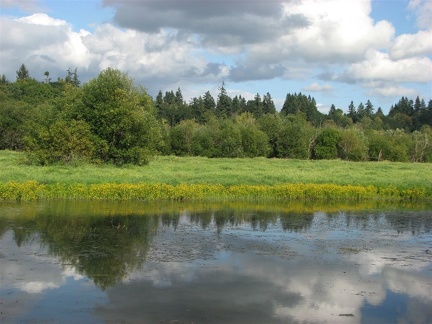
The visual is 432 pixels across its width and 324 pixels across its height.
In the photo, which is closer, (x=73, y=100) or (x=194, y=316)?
(x=194, y=316)

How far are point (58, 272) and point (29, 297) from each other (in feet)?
7.83

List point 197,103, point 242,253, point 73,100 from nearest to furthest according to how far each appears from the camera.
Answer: point 242,253, point 73,100, point 197,103

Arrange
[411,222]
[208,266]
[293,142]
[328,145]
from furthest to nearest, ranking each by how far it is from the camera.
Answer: [328,145], [293,142], [411,222], [208,266]

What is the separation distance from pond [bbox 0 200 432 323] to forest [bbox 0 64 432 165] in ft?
63.6

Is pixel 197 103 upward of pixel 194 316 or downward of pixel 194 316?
upward

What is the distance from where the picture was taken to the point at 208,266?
1641 centimetres

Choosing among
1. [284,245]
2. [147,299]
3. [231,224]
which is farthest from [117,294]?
[231,224]

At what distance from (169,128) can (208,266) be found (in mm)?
89988

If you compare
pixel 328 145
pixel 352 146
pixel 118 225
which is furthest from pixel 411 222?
pixel 328 145

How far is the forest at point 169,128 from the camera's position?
46469mm

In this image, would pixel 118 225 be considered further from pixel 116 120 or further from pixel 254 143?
pixel 254 143

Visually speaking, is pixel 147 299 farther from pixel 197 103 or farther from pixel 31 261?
pixel 197 103

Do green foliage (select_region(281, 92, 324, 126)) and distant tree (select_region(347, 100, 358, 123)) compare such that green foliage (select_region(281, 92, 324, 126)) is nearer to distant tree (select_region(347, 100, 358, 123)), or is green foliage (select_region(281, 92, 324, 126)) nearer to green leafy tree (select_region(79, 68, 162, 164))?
distant tree (select_region(347, 100, 358, 123))

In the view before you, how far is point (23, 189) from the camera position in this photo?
30.0 meters
